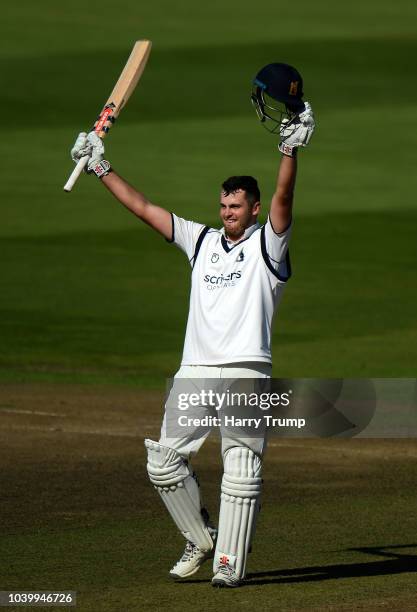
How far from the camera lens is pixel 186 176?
92.4 feet

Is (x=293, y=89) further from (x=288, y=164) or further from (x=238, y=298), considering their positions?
(x=238, y=298)

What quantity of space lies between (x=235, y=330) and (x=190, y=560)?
1.25 meters

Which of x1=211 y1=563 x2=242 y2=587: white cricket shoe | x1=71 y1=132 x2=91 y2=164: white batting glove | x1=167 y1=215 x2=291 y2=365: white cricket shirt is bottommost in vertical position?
x1=211 y1=563 x2=242 y2=587: white cricket shoe

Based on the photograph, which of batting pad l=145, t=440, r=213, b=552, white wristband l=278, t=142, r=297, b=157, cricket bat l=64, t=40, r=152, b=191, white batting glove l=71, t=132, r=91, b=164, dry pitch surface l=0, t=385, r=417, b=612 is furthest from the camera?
cricket bat l=64, t=40, r=152, b=191

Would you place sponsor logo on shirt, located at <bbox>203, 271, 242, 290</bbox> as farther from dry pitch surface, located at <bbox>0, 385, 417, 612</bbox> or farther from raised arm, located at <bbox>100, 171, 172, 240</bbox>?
dry pitch surface, located at <bbox>0, 385, 417, 612</bbox>

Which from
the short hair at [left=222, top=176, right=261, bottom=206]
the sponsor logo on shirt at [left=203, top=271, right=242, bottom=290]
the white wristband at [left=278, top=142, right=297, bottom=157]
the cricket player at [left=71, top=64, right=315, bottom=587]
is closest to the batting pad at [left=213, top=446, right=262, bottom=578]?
the cricket player at [left=71, top=64, right=315, bottom=587]

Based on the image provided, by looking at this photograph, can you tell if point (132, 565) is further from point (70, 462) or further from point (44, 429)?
point (44, 429)

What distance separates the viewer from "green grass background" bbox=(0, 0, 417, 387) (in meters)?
17.8

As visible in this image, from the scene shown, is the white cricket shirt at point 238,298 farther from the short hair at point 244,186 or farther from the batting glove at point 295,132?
the batting glove at point 295,132

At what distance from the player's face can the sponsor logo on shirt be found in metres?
0.25

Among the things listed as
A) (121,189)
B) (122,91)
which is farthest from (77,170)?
(122,91)

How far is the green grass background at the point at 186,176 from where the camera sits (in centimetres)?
1781

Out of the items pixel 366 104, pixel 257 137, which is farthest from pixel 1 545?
pixel 366 104

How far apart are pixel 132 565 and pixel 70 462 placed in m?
3.37
